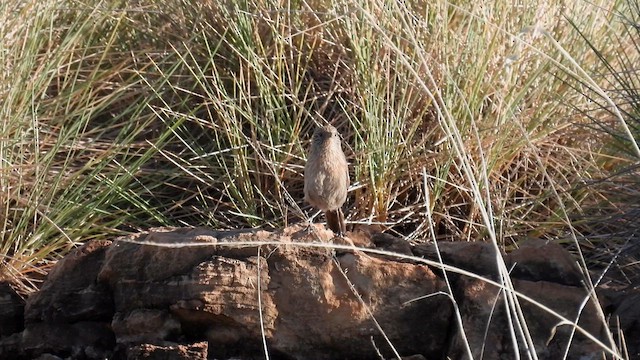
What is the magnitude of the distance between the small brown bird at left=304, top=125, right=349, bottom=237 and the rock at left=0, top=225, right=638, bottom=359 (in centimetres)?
63

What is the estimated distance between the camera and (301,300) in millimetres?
3514

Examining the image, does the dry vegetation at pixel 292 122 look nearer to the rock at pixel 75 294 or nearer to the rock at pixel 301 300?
the rock at pixel 75 294

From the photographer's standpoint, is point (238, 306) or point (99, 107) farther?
point (99, 107)

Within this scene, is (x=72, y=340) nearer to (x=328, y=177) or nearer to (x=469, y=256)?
(x=328, y=177)

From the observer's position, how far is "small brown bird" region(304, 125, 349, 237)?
13.9 ft

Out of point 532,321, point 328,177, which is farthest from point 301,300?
point 328,177

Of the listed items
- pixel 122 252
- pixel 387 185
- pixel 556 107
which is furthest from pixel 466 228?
pixel 122 252

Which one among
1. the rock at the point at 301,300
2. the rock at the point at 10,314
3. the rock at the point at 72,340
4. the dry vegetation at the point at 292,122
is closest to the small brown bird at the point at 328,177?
the dry vegetation at the point at 292,122

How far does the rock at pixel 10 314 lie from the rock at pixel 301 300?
247mm

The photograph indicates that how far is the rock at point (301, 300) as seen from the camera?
11.3 ft

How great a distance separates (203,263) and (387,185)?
4.44 ft

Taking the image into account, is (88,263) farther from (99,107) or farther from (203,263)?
(99,107)

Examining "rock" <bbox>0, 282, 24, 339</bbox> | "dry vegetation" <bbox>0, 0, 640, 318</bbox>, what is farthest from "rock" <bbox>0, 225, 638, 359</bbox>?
"dry vegetation" <bbox>0, 0, 640, 318</bbox>

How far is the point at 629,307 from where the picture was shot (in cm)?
335
